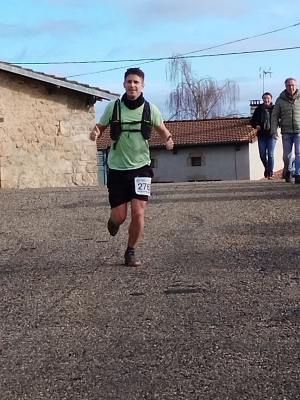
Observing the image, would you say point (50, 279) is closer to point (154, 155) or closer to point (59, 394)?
point (59, 394)

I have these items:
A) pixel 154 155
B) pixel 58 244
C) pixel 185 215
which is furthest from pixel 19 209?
pixel 154 155

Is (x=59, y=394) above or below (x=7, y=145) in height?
below

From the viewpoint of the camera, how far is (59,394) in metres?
3.80

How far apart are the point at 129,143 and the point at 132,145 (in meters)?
0.03

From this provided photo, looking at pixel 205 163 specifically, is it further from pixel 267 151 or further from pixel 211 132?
pixel 267 151

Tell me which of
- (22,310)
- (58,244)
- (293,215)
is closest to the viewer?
(22,310)

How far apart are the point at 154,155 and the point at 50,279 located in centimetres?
4075

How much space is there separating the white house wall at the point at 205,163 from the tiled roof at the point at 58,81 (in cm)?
2434

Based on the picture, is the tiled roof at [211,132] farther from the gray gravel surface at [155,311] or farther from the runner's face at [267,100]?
the gray gravel surface at [155,311]

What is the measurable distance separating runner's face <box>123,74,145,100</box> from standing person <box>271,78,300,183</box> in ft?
24.7

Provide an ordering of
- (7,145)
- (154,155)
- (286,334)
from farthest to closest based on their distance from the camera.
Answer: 1. (154,155)
2. (7,145)
3. (286,334)

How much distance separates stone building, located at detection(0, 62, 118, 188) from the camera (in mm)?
19531

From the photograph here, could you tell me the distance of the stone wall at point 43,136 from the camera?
64.2 feet

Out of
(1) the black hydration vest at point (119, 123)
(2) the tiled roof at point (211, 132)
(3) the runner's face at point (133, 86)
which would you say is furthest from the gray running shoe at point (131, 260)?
(2) the tiled roof at point (211, 132)
